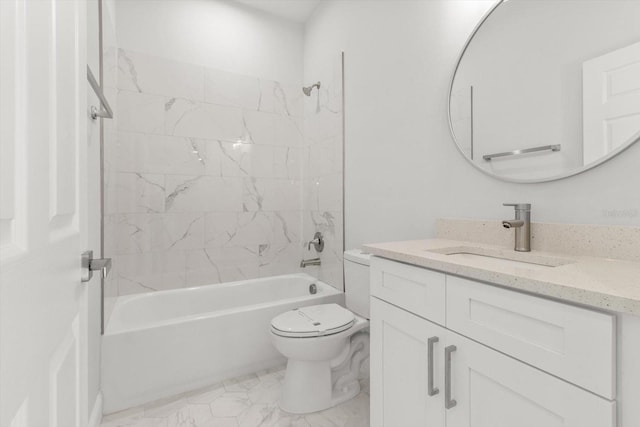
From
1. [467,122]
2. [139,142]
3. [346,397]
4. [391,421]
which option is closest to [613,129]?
[467,122]

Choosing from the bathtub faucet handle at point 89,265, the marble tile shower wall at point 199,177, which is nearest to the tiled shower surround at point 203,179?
the marble tile shower wall at point 199,177

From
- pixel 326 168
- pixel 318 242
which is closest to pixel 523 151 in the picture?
pixel 326 168

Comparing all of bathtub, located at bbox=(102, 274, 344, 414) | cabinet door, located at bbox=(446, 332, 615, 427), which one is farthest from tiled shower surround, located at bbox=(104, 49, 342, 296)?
cabinet door, located at bbox=(446, 332, 615, 427)

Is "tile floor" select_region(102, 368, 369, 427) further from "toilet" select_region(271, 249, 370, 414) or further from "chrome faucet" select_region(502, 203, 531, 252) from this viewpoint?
"chrome faucet" select_region(502, 203, 531, 252)

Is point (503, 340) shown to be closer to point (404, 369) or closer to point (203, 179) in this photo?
point (404, 369)

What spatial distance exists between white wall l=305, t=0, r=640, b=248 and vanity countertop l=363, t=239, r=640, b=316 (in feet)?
0.68

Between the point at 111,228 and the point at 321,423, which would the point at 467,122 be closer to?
the point at 321,423

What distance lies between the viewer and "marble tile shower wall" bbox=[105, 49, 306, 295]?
2281 millimetres

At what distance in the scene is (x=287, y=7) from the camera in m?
2.72

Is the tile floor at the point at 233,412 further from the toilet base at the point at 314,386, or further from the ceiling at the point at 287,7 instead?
the ceiling at the point at 287,7

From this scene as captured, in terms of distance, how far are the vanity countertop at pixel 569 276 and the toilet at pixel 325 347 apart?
2.37 ft

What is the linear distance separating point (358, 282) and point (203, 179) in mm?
1502

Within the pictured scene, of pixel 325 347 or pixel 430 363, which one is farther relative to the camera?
pixel 325 347

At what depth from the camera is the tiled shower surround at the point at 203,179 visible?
2.28 m
